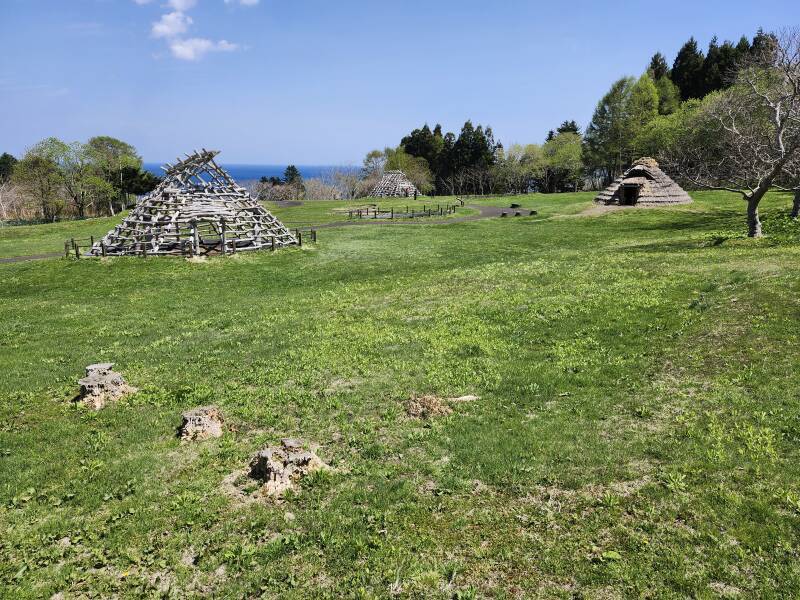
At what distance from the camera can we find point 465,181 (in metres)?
106

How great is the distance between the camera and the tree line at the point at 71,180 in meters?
70.1

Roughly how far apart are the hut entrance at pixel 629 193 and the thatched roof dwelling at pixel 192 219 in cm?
3574

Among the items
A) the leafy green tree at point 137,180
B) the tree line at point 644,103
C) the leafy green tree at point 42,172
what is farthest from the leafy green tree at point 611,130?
the leafy green tree at point 42,172

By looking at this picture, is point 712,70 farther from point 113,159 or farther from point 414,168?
point 113,159

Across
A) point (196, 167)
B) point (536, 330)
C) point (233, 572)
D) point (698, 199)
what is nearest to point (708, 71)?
point (698, 199)

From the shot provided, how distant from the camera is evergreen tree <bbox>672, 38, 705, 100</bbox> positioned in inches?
3440

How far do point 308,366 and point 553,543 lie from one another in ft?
29.6

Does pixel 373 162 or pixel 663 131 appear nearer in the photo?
pixel 663 131

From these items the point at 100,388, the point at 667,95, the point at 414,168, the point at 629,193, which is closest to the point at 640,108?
the point at 667,95

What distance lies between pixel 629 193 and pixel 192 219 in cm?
4368

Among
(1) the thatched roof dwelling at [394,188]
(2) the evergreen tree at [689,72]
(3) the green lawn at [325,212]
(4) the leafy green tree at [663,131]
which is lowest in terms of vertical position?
(3) the green lawn at [325,212]

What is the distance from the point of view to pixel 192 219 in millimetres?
34750

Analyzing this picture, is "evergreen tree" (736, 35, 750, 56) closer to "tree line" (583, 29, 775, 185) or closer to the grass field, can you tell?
"tree line" (583, 29, 775, 185)

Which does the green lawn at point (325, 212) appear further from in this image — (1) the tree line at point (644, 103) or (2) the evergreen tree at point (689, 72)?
(2) the evergreen tree at point (689, 72)
